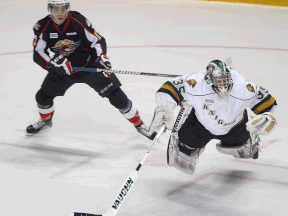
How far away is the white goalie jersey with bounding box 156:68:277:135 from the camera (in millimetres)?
3045

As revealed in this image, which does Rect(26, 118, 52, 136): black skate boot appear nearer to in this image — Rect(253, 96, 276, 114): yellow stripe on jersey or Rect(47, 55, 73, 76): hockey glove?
Rect(47, 55, 73, 76): hockey glove

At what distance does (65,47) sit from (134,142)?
3.41 feet

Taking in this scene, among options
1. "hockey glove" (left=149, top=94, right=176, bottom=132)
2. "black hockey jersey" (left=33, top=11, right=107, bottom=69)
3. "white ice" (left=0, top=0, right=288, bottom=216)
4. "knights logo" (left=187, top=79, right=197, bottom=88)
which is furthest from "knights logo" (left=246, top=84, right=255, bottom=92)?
"black hockey jersey" (left=33, top=11, right=107, bottom=69)

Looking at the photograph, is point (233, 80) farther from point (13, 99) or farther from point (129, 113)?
point (13, 99)

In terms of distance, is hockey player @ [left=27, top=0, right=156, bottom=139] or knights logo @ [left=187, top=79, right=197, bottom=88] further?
hockey player @ [left=27, top=0, right=156, bottom=139]

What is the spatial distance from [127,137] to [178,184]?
103cm

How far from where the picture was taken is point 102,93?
395cm

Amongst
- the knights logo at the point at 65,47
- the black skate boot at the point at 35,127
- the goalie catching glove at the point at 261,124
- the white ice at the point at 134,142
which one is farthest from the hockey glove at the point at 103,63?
the goalie catching glove at the point at 261,124

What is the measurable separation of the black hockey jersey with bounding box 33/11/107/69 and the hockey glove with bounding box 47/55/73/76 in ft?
0.24

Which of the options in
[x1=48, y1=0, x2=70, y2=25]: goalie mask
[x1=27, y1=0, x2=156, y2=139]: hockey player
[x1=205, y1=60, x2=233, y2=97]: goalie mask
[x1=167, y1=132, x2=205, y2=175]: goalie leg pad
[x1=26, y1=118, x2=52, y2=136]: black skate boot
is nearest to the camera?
[x1=205, y1=60, x2=233, y2=97]: goalie mask

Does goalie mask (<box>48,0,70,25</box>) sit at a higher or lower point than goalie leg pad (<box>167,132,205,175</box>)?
higher

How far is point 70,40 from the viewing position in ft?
12.7

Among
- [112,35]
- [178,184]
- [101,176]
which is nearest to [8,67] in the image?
[112,35]

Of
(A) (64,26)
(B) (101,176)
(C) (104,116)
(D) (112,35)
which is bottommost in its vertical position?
(D) (112,35)
